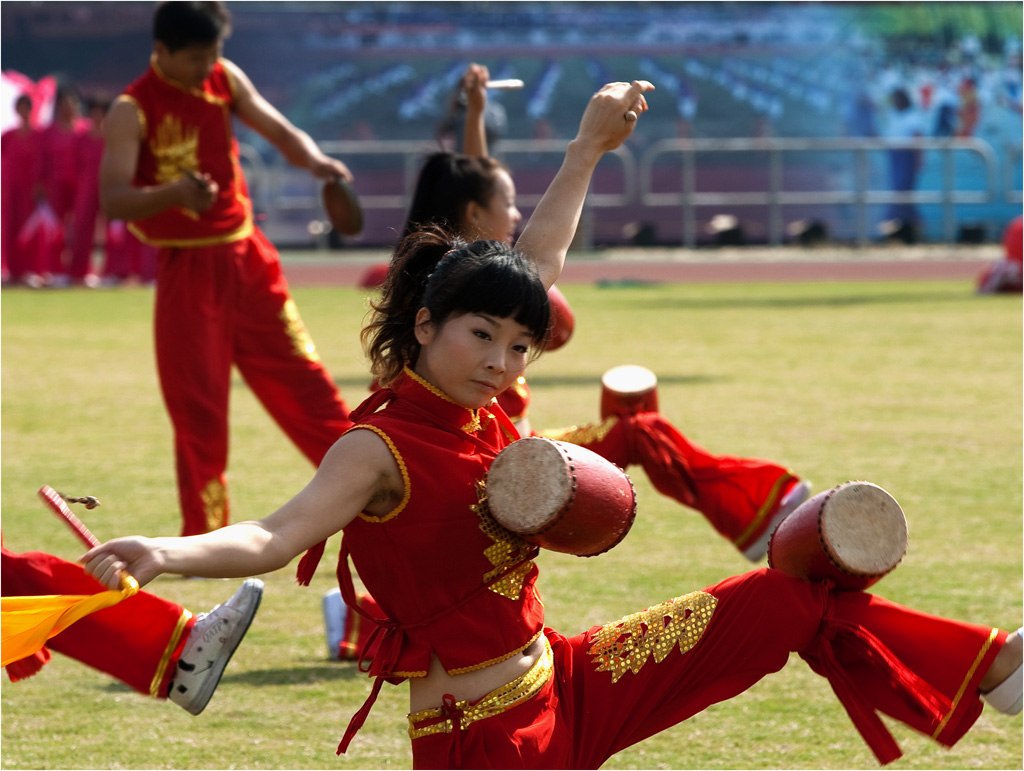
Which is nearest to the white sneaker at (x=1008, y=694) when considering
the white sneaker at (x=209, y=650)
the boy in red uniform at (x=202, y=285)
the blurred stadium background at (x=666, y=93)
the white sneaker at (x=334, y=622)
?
the white sneaker at (x=209, y=650)

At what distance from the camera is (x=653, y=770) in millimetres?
4066

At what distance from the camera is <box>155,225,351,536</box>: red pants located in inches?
238

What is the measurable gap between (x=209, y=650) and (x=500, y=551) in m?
1.12

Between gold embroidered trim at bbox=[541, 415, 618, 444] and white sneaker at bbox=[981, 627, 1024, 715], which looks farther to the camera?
gold embroidered trim at bbox=[541, 415, 618, 444]

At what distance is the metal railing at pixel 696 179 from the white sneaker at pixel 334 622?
53.1 feet

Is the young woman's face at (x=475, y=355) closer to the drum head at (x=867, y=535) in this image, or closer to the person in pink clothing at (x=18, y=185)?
the drum head at (x=867, y=535)

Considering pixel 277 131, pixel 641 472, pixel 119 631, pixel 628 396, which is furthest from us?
pixel 641 472

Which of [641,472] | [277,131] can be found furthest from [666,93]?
[277,131]

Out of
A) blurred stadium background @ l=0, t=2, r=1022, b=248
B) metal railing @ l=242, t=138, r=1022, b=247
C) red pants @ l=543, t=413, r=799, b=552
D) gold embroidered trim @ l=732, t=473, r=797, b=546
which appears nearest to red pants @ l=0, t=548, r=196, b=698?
red pants @ l=543, t=413, r=799, b=552

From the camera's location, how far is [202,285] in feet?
19.9

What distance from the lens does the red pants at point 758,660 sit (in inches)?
130

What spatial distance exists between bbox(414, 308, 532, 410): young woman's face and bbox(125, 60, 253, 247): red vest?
298 cm

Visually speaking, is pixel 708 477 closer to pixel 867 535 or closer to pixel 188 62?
pixel 188 62

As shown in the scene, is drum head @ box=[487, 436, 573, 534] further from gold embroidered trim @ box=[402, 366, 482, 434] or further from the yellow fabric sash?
the yellow fabric sash
